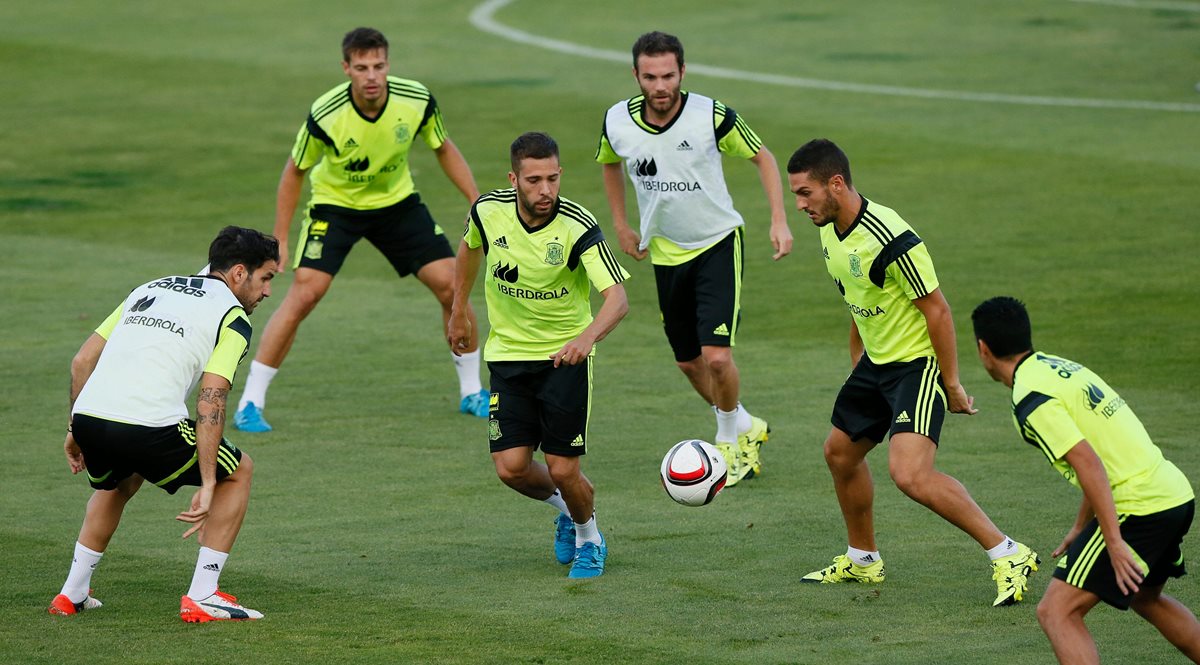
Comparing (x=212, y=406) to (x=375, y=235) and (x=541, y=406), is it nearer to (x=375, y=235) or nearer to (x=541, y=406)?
(x=541, y=406)

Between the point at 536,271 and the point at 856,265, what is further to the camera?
the point at 536,271

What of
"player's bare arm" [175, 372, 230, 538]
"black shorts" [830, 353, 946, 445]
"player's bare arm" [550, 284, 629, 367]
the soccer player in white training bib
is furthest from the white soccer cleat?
"black shorts" [830, 353, 946, 445]

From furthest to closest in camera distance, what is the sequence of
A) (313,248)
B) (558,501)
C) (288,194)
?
1. (313,248)
2. (288,194)
3. (558,501)

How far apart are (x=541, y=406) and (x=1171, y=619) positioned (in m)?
3.32

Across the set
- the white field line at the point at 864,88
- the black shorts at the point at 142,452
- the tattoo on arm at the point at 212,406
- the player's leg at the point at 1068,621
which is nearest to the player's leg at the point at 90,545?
the black shorts at the point at 142,452

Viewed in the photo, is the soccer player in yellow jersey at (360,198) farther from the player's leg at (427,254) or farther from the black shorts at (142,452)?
the black shorts at (142,452)

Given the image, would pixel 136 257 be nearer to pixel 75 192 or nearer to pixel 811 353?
pixel 75 192

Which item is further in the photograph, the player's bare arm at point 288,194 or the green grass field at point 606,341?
the player's bare arm at point 288,194

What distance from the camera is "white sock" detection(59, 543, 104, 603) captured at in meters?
7.43

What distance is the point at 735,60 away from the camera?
27484mm

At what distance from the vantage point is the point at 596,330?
774cm

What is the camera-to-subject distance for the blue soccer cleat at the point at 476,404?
459 inches

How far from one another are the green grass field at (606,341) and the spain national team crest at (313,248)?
118 centimetres

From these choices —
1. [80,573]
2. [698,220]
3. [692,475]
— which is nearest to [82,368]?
[80,573]
